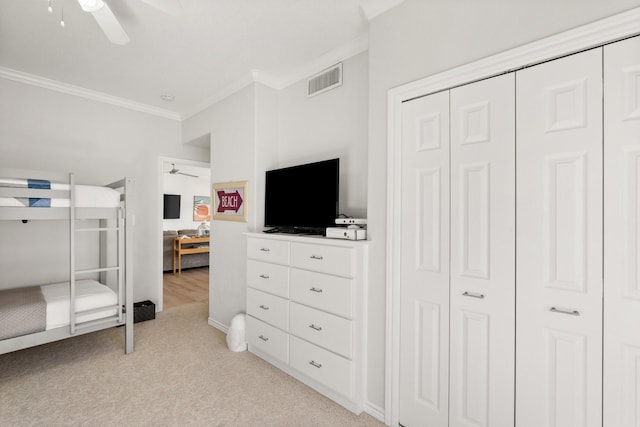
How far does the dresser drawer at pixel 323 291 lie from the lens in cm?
205

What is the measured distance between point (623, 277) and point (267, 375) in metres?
2.33

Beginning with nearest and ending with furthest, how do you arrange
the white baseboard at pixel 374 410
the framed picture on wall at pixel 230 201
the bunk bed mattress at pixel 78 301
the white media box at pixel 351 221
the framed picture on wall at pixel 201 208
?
the white baseboard at pixel 374 410, the white media box at pixel 351 221, the bunk bed mattress at pixel 78 301, the framed picture on wall at pixel 230 201, the framed picture on wall at pixel 201 208

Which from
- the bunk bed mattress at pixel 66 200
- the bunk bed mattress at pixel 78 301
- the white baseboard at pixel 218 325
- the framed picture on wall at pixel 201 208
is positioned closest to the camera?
the bunk bed mattress at pixel 66 200

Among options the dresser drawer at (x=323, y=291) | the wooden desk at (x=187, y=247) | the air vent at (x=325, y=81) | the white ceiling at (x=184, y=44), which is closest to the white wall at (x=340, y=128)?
the air vent at (x=325, y=81)

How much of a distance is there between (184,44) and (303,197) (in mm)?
1613

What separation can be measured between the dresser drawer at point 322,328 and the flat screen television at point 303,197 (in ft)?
2.12

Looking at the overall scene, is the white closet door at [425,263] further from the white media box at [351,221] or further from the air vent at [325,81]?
the air vent at [325,81]

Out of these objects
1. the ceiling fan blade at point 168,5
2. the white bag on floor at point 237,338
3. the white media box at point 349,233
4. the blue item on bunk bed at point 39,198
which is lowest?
the white bag on floor at point 237,338

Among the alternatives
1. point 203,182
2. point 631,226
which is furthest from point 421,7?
point 203,182

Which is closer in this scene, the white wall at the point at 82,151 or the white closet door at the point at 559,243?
the white closet door at the point at 559,243

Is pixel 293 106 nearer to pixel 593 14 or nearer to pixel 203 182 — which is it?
pixel 593 14

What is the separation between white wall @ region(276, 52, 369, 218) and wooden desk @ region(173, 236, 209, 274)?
13.6 feet

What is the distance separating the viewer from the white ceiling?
2.08m

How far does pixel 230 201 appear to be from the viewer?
3.37m
